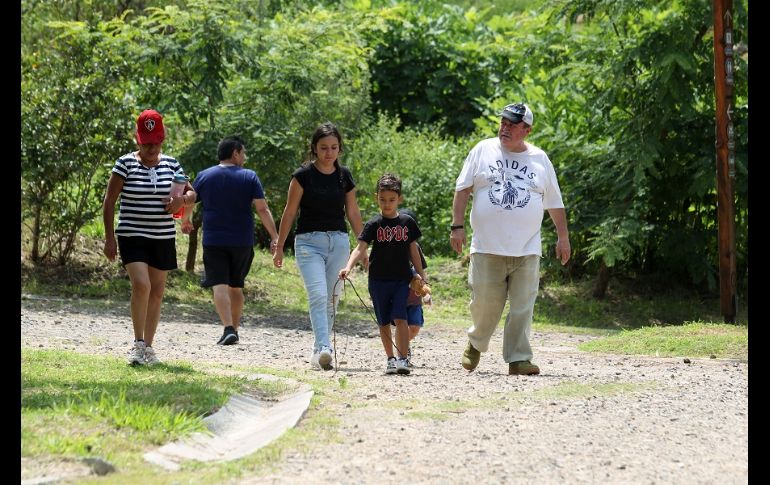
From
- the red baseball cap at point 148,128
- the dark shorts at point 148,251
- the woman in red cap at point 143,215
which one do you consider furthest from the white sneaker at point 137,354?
the red baseball cap at point 148,128

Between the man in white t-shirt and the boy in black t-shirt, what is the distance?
0.46 metres

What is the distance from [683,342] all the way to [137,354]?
6.24 m

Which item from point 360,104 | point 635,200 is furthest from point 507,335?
point 360,104

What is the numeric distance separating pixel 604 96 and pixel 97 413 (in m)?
12.5

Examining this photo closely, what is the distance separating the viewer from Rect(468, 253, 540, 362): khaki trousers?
957 centimetres

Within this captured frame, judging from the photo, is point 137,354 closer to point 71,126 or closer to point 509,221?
point 509,221

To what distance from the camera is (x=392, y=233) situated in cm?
970

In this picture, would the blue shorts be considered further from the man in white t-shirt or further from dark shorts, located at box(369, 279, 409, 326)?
the man in white t-shirt

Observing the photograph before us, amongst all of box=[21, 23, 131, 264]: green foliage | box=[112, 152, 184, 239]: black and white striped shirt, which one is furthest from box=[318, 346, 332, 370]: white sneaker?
box=[21, 23, 131, 264]: green foliage

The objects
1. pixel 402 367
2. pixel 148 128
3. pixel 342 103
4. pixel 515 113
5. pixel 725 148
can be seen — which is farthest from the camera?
pixel 342 103

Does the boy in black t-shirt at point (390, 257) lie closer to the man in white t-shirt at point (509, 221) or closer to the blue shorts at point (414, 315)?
the man in white t-shirt at point (509, 221)

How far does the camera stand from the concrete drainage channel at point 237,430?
6.06 meters

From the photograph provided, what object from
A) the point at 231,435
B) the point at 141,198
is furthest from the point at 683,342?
the point at 231,435
